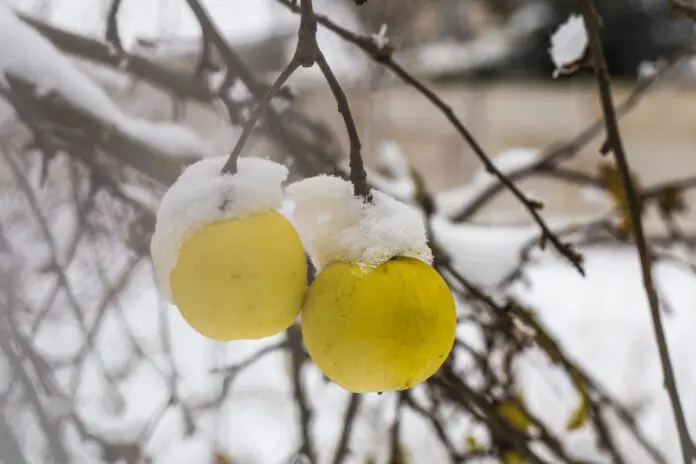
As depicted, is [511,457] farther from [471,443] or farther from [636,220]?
[636,220]

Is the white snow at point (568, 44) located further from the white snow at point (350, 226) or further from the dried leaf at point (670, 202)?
the dried leaf at point (670, 202)

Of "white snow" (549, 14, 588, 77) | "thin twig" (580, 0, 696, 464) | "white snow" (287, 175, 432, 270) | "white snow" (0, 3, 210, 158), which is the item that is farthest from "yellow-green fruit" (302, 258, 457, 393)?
"white snow" (0, 3, 210, 158)

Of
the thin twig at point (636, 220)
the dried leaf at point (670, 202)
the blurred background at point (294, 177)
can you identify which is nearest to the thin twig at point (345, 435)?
the blurred background at point (294, 177)

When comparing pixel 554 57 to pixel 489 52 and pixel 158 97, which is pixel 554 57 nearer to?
pixel 158 97

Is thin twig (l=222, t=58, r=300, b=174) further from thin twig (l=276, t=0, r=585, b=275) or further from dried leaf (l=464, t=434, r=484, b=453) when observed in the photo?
dried leaf (l=464, t=434, r=484, b=453)

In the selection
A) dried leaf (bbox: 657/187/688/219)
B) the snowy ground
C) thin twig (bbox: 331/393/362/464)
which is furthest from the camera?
the snowy ground

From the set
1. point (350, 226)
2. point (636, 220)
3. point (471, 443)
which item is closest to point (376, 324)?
point (350, 226)

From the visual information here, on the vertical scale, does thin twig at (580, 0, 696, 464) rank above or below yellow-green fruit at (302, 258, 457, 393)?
above
